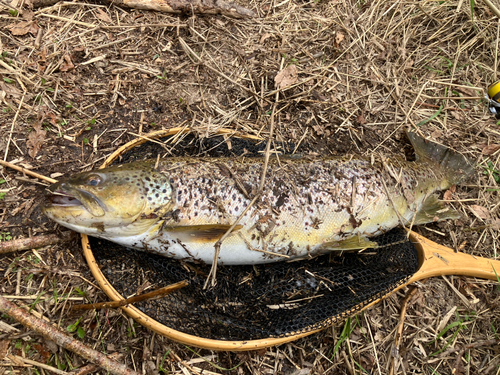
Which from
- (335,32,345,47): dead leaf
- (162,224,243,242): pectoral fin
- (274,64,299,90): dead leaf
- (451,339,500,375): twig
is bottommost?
(451,339,500,375): twig

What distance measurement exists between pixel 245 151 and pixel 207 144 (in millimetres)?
430

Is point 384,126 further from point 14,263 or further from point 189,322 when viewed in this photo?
point 14,263

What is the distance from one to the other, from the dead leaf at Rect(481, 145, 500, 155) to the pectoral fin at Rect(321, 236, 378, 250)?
8.00 ft

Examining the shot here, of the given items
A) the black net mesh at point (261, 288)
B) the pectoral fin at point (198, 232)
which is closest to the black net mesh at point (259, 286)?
the black net mesh at point (261, 288)

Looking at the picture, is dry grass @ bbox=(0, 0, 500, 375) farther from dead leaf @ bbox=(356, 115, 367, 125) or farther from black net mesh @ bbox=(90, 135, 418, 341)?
black net mesh @ bbox=(90, 135, 418, 341)

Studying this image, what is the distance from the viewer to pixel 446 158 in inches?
147

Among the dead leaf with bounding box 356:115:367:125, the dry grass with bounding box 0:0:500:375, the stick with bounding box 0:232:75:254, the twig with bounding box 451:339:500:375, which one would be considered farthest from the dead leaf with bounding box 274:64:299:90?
the twig with bounding box 451:339:500:375

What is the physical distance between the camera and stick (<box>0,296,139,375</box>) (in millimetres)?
2465

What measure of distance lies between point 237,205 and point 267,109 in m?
1.62

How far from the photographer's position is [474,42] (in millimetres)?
4508

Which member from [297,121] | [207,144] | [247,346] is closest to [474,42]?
[297,121]

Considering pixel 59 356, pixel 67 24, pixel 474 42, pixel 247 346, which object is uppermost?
pixel 67 24

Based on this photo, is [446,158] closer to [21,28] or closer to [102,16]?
[102,16]

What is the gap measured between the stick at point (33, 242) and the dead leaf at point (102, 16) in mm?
2713
